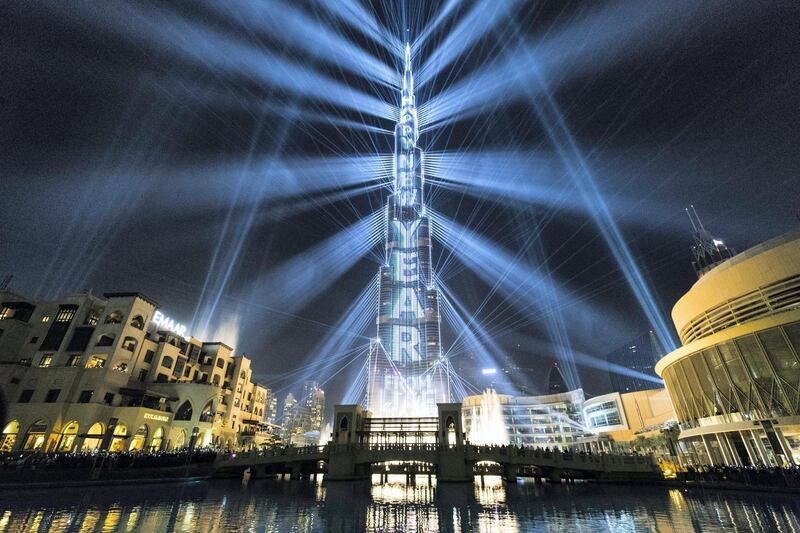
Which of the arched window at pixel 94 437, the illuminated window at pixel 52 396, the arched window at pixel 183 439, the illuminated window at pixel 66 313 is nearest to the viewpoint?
the arched window at pixel 94 437

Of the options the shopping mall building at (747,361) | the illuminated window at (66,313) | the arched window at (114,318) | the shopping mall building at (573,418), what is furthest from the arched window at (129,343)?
the shopping mall building at (747,361)

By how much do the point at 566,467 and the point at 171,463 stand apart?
39482mm

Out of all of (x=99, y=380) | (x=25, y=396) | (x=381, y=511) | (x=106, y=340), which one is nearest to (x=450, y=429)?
(x=381, y=511)

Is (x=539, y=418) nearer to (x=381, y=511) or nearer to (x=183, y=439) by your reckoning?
(x=183, y=439)

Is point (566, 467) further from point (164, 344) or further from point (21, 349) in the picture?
point (21, 349)

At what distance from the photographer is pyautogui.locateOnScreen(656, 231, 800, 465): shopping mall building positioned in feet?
119

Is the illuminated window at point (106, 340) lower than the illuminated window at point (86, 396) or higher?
higher

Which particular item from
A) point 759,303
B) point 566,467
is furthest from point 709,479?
point 759,303

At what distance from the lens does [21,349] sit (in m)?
51.1

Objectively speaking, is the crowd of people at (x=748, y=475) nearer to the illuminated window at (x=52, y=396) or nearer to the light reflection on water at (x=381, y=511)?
the light reflection on water at (x=381, y=511)

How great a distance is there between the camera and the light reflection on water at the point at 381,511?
1575 cm

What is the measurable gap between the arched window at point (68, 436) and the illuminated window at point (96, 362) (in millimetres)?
6999

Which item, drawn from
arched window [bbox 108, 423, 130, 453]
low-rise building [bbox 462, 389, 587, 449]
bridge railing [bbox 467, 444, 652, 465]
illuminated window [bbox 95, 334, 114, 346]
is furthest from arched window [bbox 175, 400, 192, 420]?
low-rise building [bbox 462, 389, 587, 449]

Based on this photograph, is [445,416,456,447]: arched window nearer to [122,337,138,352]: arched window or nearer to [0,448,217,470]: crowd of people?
[0,448,217,470]: crowd of people
